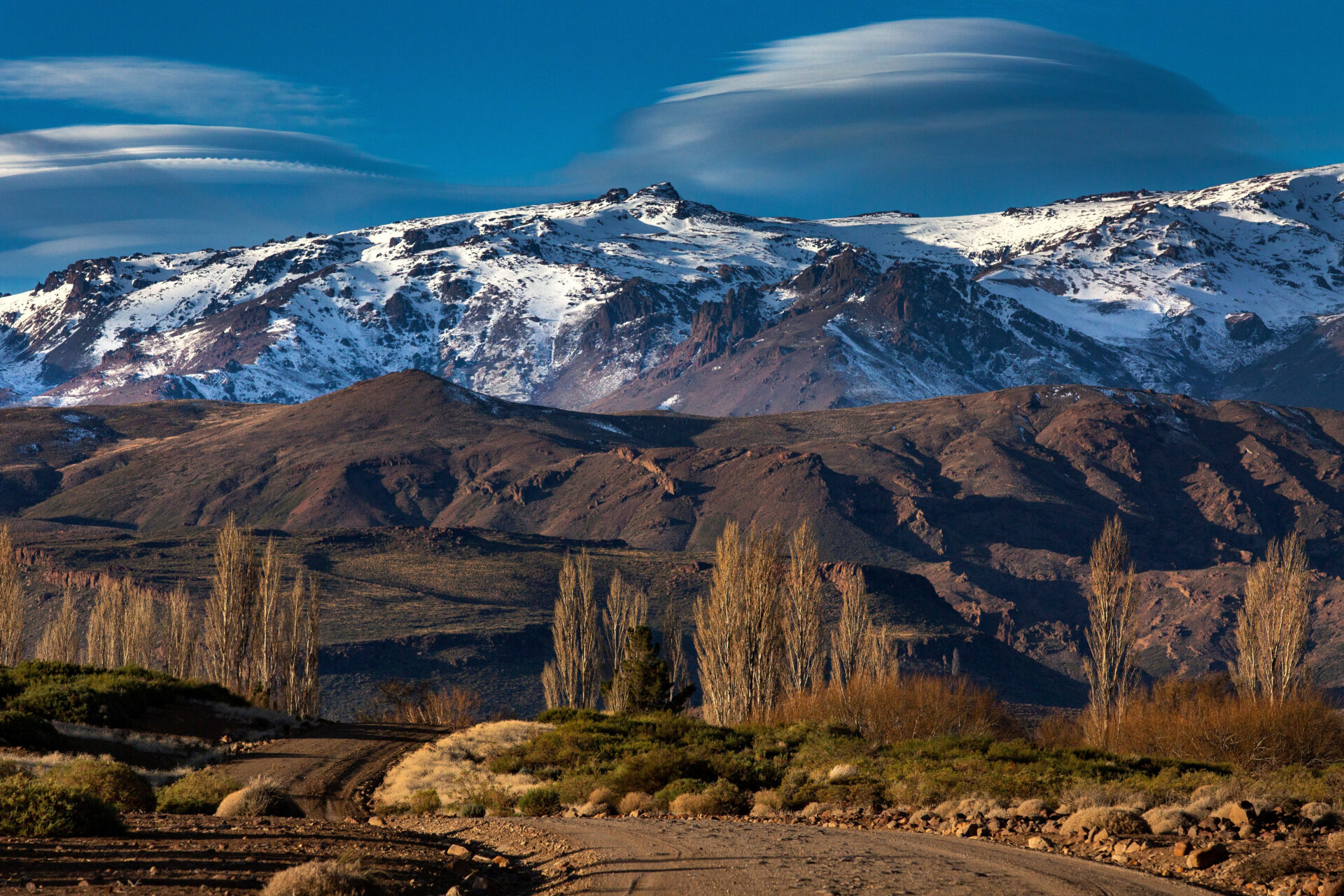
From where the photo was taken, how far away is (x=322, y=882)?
1427 cm

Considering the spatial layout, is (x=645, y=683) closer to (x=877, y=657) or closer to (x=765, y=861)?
(x=877, y=657)

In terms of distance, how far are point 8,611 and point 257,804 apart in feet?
158

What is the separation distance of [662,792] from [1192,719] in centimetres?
1818

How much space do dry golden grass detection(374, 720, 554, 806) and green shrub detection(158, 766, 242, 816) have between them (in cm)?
515

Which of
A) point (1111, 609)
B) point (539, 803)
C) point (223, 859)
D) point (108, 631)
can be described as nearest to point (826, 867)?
point (223, 859)

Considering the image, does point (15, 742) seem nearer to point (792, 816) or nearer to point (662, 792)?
point (662, 792)

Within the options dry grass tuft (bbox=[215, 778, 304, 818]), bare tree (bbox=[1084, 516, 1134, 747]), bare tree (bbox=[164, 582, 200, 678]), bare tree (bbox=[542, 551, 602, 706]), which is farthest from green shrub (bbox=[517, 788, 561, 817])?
bare tree (bbox=[542, 551, 602, 706])

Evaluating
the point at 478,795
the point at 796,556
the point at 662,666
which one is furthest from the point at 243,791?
the point at 796,556

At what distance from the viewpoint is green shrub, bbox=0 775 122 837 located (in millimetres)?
16891

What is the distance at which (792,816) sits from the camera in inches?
991

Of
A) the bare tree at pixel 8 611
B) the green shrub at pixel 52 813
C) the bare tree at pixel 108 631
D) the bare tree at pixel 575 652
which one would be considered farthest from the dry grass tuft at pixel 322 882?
the bare tree at pixel 108 631

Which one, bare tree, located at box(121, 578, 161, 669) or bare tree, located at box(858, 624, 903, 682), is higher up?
bare tree, located at box(121, 578, 161, 669)

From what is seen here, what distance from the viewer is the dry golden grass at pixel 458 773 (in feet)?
99.9

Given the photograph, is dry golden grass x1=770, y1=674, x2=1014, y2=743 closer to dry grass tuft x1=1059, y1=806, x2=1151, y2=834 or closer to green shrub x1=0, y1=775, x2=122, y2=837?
dry grass tuft x1=1059, y1=806, x2=1151, y2=834
